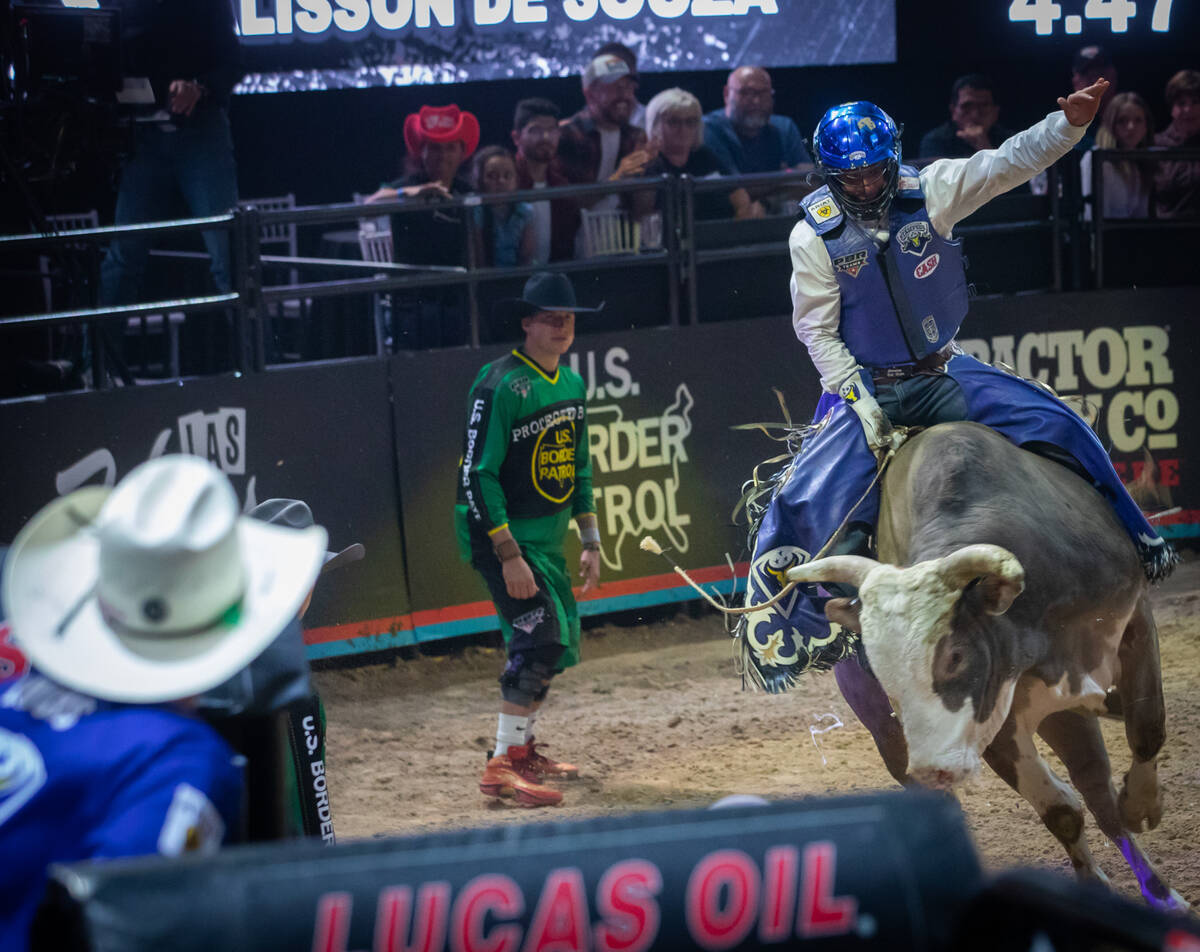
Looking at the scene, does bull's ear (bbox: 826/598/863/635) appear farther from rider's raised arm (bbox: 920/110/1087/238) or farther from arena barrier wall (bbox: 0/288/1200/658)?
arena barrier wall (bbox: 0/288/1200/658)

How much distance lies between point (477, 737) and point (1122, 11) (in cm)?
767

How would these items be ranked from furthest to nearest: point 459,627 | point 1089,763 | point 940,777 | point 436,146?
point 436,146
point 459,627
point 1089,763
point 940,777

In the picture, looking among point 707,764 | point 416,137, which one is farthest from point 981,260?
point 707,764

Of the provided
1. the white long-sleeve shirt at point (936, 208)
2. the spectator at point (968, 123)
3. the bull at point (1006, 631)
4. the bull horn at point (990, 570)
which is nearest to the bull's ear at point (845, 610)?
the bull at point (1006, 631)

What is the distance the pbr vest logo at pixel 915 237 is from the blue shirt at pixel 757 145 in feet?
14.2

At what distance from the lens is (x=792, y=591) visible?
17.1 ft

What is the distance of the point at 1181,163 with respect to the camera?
9.73 m

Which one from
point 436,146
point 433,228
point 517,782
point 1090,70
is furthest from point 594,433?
point 1090,70

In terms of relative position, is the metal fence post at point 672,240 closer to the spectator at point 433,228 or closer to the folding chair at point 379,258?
the spectator at point 433,228

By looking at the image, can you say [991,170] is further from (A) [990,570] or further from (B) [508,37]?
(B) [508,37]

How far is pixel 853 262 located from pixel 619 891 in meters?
3.74

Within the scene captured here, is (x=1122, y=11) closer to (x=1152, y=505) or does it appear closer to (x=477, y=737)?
(x=1152, y=505)

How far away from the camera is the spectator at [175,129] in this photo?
8.07m

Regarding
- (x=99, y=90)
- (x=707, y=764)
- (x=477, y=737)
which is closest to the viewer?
(x=707, y=764)
